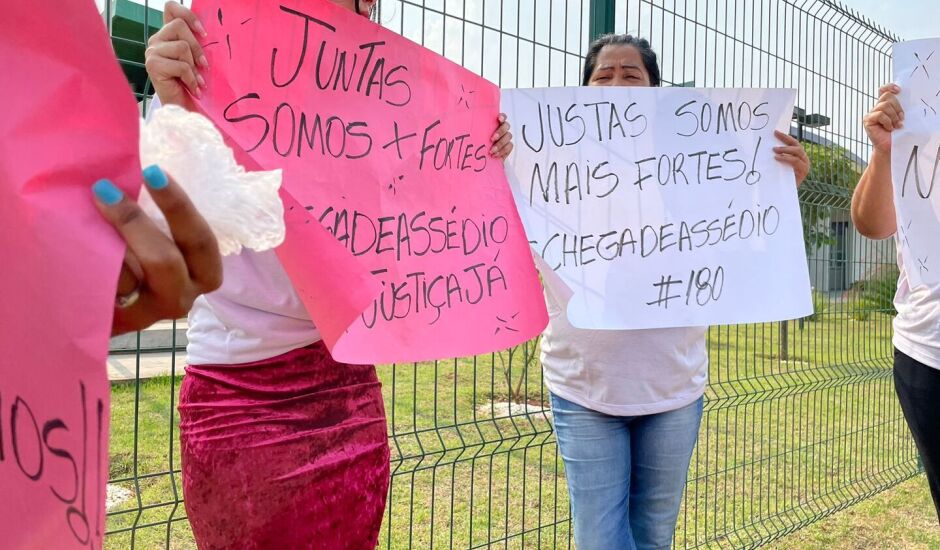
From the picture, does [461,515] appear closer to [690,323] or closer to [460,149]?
[690,323]

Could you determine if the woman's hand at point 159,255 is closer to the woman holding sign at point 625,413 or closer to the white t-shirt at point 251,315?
the white t-shirt at point 251,315

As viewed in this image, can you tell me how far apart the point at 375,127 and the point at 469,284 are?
40cm

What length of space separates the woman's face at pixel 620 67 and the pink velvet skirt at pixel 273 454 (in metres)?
1.16

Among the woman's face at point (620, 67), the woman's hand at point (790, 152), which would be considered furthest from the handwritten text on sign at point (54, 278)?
the woman's hand at point (790, 152)

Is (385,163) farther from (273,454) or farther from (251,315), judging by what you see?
(273,454)

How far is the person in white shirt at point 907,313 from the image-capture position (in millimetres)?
2100

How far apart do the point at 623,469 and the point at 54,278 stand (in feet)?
5.25

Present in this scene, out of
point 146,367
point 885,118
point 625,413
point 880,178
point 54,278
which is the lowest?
point 146,367

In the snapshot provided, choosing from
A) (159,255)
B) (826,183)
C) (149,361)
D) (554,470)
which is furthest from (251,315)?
(149,361)

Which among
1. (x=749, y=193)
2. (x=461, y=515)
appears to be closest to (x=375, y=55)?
(x=749, y=193)

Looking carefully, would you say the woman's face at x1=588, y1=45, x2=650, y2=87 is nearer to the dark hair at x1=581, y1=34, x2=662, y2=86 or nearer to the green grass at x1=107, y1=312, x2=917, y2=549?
the dark hair at x1=581, y1=34, x2=662, y2=86

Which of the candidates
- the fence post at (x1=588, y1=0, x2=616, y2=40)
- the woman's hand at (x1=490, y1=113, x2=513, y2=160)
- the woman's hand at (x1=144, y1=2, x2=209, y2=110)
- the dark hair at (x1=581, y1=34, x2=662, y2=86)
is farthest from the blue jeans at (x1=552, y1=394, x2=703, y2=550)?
the fence post at (x1=588, y1=0, x2=616, y2=40)

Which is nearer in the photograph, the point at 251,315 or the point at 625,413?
the point at 251,315

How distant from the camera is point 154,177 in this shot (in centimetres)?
62
